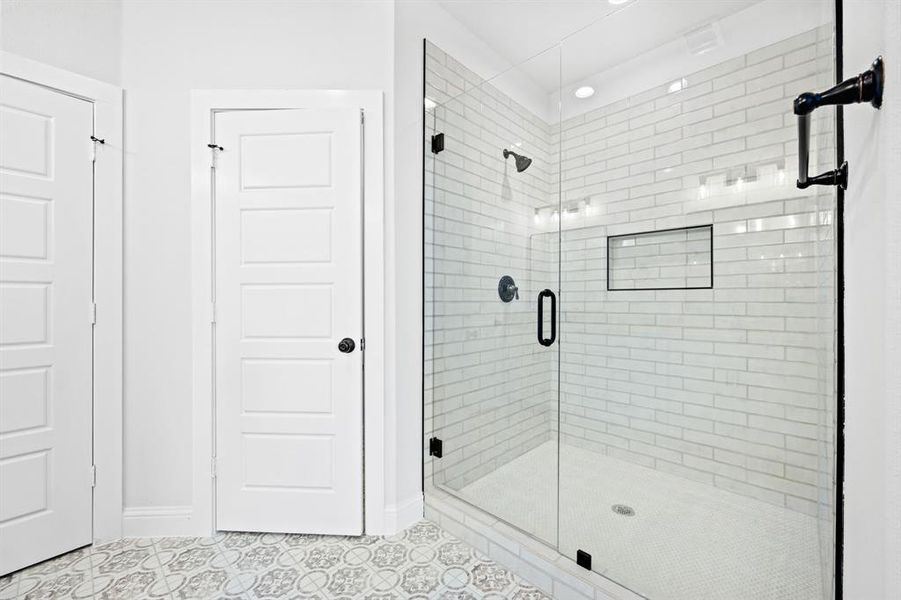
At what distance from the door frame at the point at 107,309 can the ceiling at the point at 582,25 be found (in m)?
1.78

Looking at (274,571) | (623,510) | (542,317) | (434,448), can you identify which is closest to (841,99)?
(542,317)

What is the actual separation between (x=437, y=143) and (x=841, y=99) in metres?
1.72

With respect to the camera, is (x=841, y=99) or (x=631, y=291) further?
(x=631, y=291)

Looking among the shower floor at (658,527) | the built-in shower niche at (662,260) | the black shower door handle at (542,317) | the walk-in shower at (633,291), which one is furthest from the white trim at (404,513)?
the built-in shower niche at (662,260)

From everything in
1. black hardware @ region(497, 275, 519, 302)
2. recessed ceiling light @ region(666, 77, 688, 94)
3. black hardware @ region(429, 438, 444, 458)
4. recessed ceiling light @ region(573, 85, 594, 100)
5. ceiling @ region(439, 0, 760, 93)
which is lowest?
black hardware @ region(429, 438, 444, 458)

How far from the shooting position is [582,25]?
229 centimetres

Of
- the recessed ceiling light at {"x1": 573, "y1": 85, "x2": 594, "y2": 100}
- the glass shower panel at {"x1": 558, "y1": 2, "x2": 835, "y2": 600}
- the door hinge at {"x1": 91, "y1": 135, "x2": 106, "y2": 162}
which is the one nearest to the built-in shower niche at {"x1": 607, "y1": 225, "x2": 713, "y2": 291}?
the glass shower panel at {"x1": 558, "y1": 2, "x2": 835, "y2": 600}

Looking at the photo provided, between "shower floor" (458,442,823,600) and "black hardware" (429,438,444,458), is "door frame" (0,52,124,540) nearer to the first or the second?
"black hardware" (429,438,444,458)

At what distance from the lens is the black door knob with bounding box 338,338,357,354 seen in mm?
1837

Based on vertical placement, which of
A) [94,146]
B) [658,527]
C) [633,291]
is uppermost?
[94,146]

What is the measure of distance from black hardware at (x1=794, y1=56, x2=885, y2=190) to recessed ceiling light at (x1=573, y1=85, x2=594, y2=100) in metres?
1.70

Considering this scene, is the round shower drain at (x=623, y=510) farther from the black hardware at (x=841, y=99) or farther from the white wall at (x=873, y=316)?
the black hardware at (x=841, y=99)

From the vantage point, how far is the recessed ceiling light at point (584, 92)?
89.1 inches

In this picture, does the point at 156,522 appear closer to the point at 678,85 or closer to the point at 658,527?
the point at 658,527
